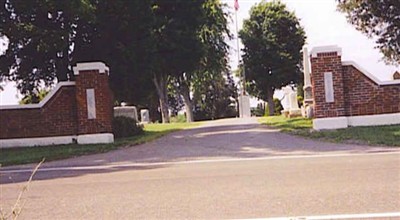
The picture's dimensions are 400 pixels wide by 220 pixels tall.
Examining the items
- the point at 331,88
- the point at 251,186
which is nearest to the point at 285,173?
the point at 251,186

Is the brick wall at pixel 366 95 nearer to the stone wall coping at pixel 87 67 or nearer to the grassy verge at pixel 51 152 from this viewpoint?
the grassy verge at pixel 51 152

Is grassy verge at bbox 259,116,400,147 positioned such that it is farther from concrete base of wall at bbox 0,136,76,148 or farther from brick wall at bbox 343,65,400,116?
concrete base of wall at bbox 0,136,76,148

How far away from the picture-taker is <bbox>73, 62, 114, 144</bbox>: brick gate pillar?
1845 cm

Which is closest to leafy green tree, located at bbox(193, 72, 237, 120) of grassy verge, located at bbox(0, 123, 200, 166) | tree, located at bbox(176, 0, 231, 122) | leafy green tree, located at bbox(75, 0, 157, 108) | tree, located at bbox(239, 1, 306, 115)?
tree, located at bbox(239, 1, 306, 115)

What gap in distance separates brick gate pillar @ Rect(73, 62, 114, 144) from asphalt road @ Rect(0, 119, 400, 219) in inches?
185

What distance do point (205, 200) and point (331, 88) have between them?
11.4 meters

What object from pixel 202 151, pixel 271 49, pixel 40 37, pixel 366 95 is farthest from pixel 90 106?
pixel 271 49

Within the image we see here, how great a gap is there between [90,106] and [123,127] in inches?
123

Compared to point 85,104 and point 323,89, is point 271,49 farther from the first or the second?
point 85,104

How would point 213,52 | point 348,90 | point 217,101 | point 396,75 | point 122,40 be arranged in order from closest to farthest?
point 348,90 < point 122,40 < point 396,75 < point 213,52 < point 217,101

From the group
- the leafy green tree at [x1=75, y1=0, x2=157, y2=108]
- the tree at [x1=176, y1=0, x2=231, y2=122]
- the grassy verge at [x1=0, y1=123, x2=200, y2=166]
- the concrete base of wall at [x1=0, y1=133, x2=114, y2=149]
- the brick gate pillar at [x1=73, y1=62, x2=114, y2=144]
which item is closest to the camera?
the grassy verge at [x1=0, y1=123, x2=200, y2=166]

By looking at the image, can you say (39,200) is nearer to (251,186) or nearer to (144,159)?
(251,186)

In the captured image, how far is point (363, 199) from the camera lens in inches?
285

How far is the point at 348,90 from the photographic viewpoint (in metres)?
18.4
